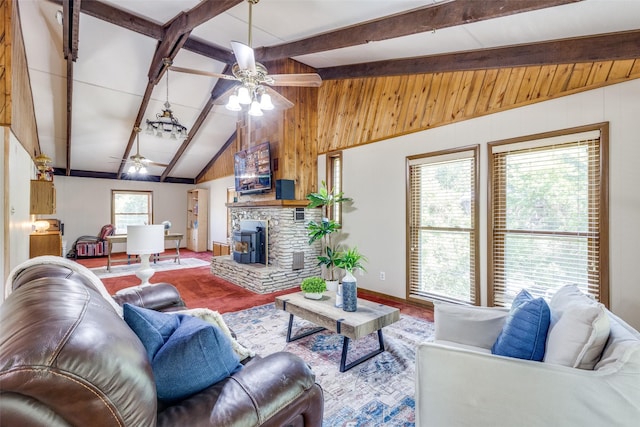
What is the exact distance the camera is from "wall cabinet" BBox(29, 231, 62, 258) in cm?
496

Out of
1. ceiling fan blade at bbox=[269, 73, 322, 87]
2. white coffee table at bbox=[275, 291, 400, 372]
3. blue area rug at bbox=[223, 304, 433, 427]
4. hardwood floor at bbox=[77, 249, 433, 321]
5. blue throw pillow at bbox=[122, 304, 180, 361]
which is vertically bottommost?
blue area rug at bbox=[223, 304, 433, 427]

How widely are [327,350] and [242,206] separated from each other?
399 cm

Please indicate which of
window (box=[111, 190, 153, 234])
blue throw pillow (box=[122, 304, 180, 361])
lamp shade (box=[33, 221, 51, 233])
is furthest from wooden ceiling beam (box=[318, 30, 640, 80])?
window (box=[111, 190, 153, 234])

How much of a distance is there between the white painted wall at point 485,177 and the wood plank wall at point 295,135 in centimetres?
40

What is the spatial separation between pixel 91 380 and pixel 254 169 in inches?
208

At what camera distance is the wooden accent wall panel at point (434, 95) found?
114 inches

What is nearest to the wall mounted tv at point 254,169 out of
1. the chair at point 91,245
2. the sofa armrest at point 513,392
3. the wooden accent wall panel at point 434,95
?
the wooden accent wall panel at point 434,95

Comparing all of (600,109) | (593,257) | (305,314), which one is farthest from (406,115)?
(305,314)

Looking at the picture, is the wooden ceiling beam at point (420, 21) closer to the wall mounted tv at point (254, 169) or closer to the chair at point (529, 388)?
the wall mounted tv at point (254, 169)

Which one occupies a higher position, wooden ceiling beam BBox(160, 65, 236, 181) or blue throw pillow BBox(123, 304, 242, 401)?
wooden ceiling beam BBox(160, 65, 236, 181)

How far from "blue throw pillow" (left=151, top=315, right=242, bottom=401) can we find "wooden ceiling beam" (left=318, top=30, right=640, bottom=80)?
12.2ft

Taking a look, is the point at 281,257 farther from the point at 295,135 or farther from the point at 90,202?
the point at 90,202

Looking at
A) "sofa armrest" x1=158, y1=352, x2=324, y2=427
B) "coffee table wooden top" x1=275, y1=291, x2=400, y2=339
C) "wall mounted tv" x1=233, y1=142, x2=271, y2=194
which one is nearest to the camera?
"sofa armrest" x1=158, y1=352, x2=324, y2=427

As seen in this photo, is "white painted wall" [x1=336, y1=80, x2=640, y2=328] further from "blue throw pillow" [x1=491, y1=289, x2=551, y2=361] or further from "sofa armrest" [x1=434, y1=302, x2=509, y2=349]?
"blue throw pillow" [x1=491, y1=289, x2=551, y2=361]
